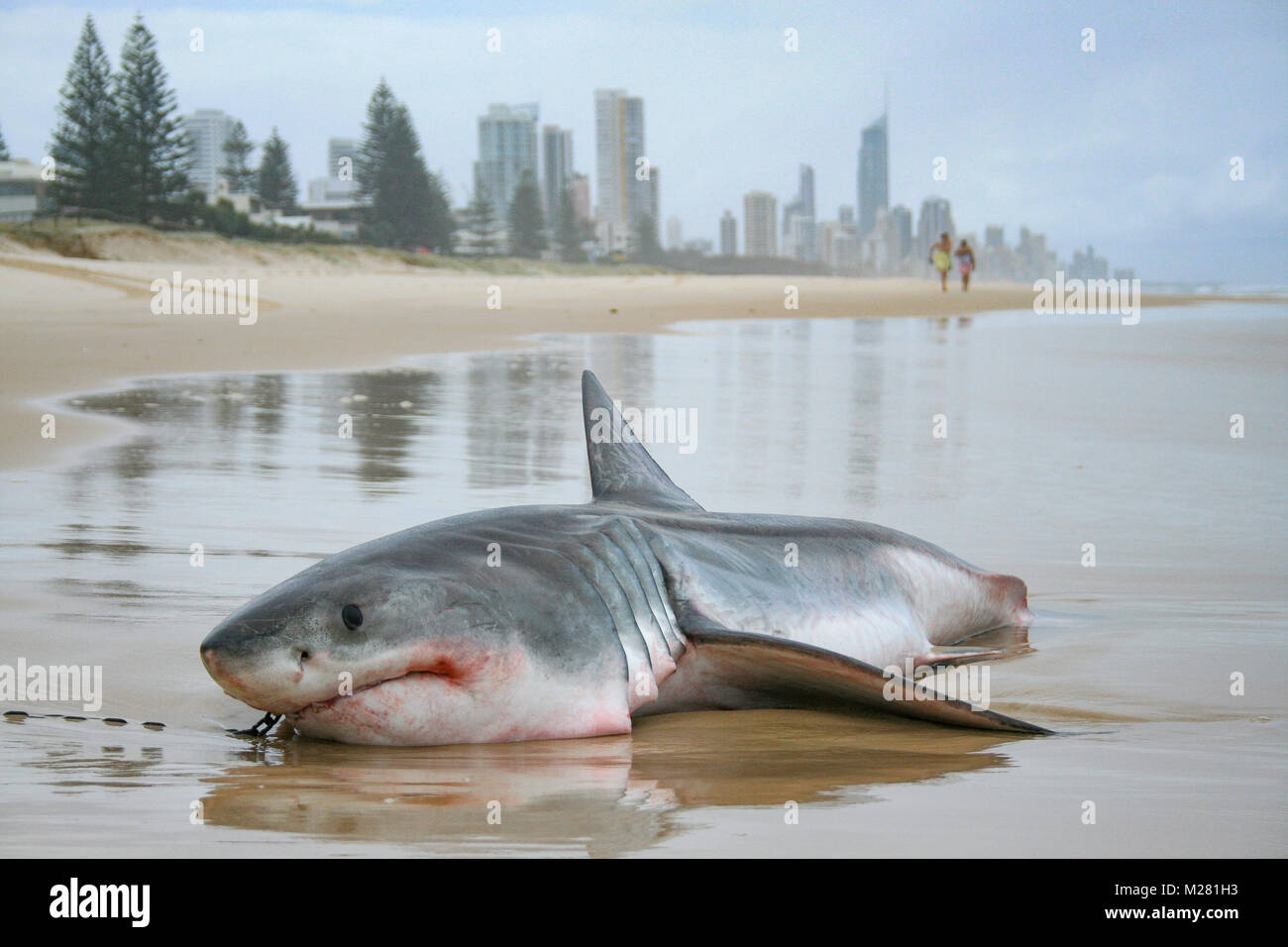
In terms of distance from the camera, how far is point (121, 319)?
21203 mm

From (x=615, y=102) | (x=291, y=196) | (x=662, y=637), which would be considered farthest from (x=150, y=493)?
(x=615, y=102)

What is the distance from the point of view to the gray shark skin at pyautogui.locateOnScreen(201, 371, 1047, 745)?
311 cm

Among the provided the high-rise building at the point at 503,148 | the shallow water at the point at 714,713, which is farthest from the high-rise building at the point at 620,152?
the shallow water at the point at 714,713

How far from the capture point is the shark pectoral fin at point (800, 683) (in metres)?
3.35

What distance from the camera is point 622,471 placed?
4.63m

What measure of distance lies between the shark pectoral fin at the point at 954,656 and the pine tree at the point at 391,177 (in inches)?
3735

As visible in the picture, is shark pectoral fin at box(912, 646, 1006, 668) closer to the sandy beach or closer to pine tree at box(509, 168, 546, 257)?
the sandy beach

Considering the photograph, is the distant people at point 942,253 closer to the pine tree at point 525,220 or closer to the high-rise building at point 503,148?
the pine tree at point 525,220

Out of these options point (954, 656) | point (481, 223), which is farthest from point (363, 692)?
point (481, 223)

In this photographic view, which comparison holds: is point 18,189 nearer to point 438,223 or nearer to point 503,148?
point 438,223

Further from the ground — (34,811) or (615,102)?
(615,102)

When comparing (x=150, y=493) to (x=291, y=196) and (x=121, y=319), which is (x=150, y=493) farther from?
(x=291, y=196)
